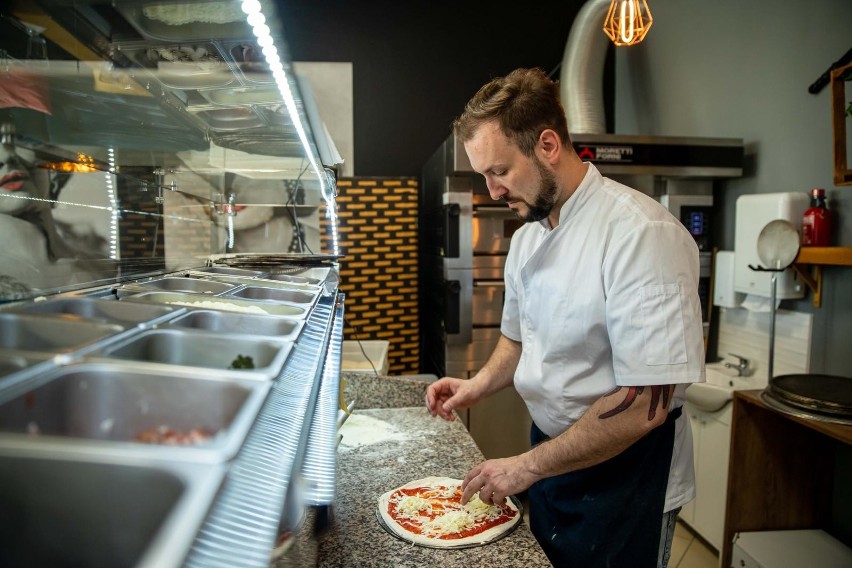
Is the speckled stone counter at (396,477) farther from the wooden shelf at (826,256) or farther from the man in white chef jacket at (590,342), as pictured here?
the wooden shelf at (826,256)

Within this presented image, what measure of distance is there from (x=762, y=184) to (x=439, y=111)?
8.28 feet

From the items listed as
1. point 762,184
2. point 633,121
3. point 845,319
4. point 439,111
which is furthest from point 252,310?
point 633,121

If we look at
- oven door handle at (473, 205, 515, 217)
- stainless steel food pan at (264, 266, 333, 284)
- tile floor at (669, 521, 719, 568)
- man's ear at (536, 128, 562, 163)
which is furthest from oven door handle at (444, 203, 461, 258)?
tile floor at (669, 521, 719, 568)

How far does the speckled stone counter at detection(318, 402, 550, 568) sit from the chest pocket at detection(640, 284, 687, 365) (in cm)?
51

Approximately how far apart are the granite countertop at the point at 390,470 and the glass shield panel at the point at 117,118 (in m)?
0.80

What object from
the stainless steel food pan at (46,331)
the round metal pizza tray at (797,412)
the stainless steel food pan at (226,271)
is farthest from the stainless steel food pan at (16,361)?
the round metal pizza tray at (797,412)

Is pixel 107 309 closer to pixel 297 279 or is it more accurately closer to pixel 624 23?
pixel 297 279

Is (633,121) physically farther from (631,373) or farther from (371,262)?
(631,373)

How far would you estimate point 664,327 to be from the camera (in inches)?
49.9

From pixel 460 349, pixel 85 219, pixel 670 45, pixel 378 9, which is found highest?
pixel 378 9

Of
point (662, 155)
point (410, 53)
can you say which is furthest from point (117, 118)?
point (410, 53)

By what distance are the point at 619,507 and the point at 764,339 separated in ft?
7.36

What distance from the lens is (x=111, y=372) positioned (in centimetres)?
67

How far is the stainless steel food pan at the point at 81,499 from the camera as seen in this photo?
438mm
